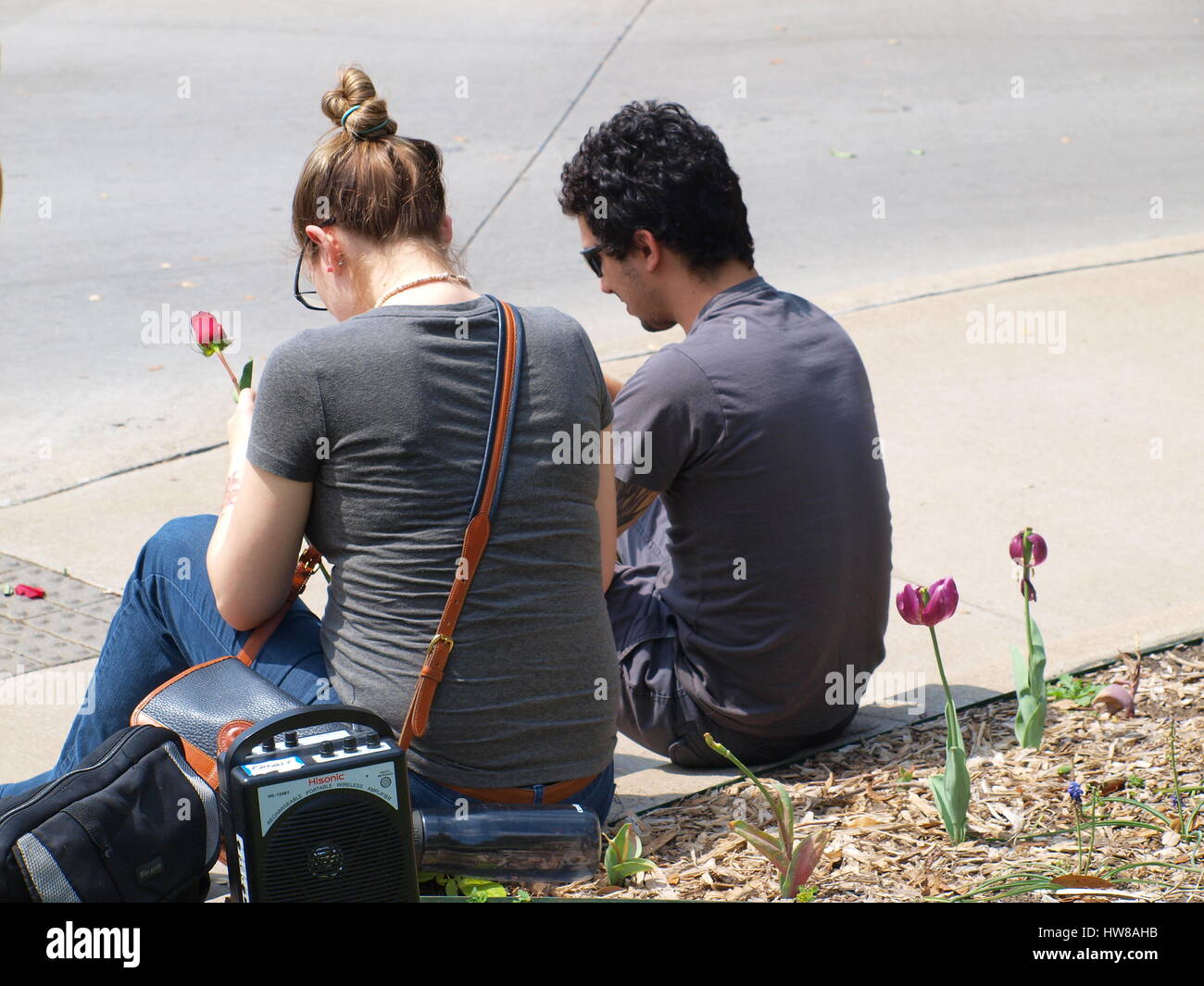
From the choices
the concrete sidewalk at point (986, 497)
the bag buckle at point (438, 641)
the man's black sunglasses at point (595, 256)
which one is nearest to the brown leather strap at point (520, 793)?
the bag buckle at point (438, 641)

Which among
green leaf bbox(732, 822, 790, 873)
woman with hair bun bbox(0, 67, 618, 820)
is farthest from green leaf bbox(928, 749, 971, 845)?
woman with hair bun bbox(0, 67, 618, 820)

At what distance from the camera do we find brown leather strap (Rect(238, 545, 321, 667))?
8.72 ft

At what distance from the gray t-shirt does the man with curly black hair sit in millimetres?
455

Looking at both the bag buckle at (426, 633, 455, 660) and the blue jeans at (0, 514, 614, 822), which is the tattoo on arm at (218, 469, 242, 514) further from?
the bag buckle at (426, 633, 455, 660)

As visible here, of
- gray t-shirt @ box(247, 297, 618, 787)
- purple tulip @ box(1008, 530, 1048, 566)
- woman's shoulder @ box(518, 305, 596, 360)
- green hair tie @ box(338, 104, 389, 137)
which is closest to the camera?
gray t-shirt @ box(247, 297, 618, 787)

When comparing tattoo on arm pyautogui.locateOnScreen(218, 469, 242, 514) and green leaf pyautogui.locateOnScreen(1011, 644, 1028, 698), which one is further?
green leaf pyautogui.locateOnScreen(1011, 644, 1028, 698)

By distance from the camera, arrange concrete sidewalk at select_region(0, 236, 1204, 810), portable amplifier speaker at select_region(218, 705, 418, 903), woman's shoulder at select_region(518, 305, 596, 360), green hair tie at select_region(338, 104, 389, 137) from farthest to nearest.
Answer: concrete sidewalk at select_region(0, 236, 1204, 810)
green hair tie at select_region(338, 104, 389, 137)
woman's shoulder at select_region(518, 305, 596, 360)
portable amplifier speaker at select_region(218, 705, 418, 903)

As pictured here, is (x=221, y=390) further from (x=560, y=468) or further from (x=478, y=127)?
(x=478, y=127)

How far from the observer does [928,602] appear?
8.42 ft

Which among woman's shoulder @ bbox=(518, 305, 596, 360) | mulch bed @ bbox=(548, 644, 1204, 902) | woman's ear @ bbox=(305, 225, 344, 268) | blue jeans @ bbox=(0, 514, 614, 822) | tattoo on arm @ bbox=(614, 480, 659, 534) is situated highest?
woman's ear @ bbox=(305, 225, 344, 268)

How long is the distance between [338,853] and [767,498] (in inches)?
49.0

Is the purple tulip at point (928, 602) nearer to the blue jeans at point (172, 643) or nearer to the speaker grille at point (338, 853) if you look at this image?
the blue jeans at point (172, 643)

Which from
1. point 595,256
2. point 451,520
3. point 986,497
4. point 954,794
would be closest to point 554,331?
point 451,520
